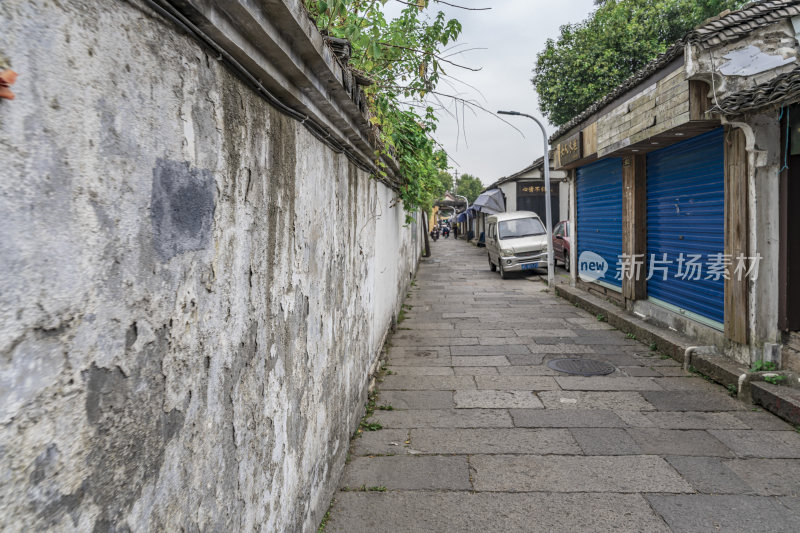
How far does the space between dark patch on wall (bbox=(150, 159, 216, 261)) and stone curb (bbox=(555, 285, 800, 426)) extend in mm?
5065

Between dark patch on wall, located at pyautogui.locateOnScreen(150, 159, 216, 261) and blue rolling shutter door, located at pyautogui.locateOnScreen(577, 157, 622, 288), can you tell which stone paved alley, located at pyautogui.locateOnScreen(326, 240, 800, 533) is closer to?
dark patch on wall, located at pyautogui.locateOnScreen(150, 159, 216, 261)

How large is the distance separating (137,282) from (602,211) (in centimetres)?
1035

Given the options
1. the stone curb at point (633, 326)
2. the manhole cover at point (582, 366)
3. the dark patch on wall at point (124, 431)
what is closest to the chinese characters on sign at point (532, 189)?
the stone curb at point (633, 326)

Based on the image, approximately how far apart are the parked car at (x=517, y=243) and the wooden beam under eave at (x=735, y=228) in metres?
9.82

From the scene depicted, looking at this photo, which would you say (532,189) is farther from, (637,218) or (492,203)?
(637,218)

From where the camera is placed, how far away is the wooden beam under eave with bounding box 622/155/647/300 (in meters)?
8.36

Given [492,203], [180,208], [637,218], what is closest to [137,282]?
[180,208]

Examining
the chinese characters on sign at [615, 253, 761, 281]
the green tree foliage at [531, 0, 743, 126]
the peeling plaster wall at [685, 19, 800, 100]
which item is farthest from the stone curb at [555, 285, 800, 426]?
the green tree foliage at [531, 0, 743, 126]

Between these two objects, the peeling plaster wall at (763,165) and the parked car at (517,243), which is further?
the parked car at (517,243)

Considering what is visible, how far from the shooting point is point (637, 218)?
331 inches

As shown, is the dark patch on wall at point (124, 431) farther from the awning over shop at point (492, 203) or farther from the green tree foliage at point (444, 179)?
the awning over shop at point (492, 203)

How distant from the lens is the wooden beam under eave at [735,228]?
5.44 metres

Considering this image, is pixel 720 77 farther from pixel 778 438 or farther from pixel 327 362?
pixel 327 362

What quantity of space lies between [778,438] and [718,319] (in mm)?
2363
